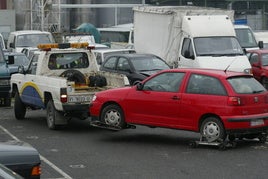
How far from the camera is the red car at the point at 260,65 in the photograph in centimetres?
2361

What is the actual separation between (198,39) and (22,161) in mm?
15922

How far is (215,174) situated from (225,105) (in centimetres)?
221

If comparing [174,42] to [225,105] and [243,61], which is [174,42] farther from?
[225,105]

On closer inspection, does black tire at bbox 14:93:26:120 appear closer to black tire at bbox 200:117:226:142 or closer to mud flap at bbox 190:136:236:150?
mud flap at bbox 190:136:236:150

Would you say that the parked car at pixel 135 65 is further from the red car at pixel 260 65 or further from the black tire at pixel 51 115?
the red car at pixel 260 65

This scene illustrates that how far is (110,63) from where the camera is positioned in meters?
21.2

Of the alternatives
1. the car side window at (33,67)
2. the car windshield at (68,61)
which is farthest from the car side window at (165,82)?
the car side window at (33,67)

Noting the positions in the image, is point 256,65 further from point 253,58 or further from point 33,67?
point 33,67

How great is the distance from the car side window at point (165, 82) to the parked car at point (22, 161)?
6034 mm

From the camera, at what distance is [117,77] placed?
625 inches

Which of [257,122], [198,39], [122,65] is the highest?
[198,39]

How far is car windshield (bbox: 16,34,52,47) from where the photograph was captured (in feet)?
105

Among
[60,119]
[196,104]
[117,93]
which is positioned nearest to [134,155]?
[196,104]

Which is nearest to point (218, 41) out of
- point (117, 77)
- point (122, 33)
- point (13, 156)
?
point (117, 77)
